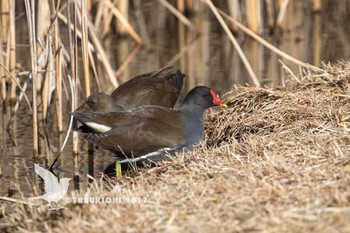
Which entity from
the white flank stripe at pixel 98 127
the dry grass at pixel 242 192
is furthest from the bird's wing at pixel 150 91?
the dry grass at pixel 242 192

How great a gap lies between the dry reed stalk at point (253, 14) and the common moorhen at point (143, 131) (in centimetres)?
524

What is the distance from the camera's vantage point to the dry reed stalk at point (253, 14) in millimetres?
10594

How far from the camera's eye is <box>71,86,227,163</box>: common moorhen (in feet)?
17.7

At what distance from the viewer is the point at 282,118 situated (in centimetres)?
521

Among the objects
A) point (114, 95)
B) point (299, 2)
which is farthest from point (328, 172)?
point (299, 2)

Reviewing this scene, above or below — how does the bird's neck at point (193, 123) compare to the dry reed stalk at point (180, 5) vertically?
below

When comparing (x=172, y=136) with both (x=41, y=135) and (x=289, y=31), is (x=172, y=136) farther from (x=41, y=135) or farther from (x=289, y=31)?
(x=289, y=31)

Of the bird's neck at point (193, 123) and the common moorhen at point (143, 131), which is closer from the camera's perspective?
the common moorhen at point (143, 131)

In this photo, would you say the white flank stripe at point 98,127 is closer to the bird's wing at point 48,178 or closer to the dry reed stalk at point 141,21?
the bird's wing at point 48,178

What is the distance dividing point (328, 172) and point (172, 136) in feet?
6.61

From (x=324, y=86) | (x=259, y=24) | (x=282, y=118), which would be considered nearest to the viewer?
(x=282, y=118)

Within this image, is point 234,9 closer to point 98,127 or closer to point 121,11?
point 121,11

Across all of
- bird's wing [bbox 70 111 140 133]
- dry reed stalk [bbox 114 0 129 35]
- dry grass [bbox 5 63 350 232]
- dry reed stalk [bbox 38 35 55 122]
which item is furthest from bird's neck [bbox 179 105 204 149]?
dry reed stalk [bbox 114 0 129 35]

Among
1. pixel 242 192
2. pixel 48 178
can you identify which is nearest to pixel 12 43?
pixel 48 178
